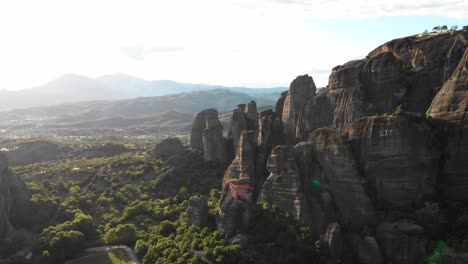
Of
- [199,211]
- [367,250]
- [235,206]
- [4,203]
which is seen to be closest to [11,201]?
[4,203]

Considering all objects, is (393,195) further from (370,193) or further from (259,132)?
(259,132)

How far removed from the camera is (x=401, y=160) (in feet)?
154

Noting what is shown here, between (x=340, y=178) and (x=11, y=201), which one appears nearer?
(x=340, y=178)

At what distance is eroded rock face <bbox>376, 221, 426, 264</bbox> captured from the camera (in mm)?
43375

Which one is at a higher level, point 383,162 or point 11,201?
point 383,162

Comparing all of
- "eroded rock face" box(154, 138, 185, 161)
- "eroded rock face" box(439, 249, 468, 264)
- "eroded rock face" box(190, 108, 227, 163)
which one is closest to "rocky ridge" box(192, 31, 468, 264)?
Result: "eroded rock face" box(439, 249, 468, 264)

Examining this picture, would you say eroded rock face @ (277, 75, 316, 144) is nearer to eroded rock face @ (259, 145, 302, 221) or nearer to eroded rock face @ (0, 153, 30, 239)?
eroded rock face @ (259, 145, 302, 221)

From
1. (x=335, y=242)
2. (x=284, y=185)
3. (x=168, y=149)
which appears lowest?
(x=335, y=242)

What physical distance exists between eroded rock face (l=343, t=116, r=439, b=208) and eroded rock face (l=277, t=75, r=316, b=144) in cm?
2360

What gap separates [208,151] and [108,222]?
24.7 meters

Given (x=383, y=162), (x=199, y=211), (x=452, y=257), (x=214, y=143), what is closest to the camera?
(x=452, y=257)

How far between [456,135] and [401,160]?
6.20 meters

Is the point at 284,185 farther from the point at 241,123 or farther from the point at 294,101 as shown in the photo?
the point at 241,123

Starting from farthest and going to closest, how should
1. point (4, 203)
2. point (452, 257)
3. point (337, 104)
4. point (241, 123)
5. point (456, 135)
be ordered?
1. point (241, 123)
2. point (4, 203)
3. point (337, 104)
4. point (456, 135)
5. point (452, 257)
